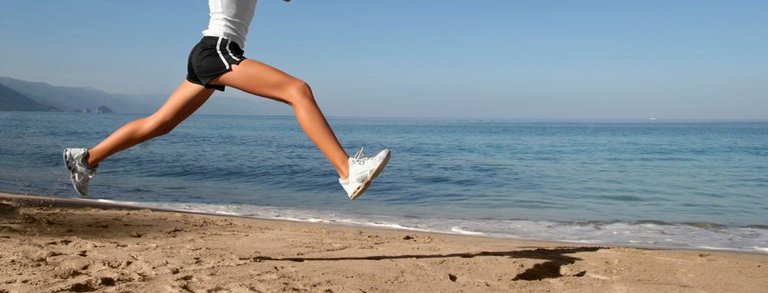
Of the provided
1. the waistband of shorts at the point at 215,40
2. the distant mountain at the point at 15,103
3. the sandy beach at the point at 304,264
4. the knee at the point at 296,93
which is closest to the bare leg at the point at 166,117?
the waistband of shorts at the point at 215,40

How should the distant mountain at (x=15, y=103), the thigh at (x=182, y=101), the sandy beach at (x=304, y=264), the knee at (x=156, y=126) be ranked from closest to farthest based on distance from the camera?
the sandy beach at (x=304, y=264) < the thigh at (x=182, y=101) < the knee at (x=156, y=126) < the distant mountain at (x=15, y=103)

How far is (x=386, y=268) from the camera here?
410cm

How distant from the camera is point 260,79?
3.46 m

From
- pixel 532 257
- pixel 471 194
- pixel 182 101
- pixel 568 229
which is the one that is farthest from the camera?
pixel 471 194

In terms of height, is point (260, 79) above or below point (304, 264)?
above

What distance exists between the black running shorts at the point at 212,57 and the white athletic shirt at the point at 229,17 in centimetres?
4

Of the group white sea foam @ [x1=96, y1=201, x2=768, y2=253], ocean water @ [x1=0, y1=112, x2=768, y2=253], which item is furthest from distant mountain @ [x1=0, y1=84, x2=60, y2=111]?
white sea foam @ [x1=96, y1=201, x2=768, y2=253]

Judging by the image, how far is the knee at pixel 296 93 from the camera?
3457 millimetres

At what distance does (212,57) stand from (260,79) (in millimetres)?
288

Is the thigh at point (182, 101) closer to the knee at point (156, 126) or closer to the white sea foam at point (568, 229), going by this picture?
the knee at point (156, 126)

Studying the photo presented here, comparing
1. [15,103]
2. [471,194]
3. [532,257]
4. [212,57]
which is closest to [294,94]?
[212,57]

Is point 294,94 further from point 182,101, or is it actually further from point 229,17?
point 182,101

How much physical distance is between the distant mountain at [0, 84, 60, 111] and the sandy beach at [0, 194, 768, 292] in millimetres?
160804

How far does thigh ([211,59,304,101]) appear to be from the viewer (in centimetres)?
346
